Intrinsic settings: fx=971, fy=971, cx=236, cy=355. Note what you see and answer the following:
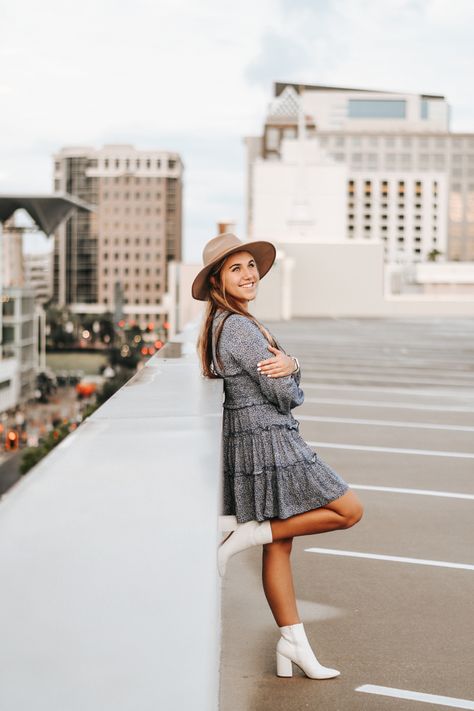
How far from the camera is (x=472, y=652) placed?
4.14 metres

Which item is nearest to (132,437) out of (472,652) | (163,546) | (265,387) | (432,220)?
(265,387)

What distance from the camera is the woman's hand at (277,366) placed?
3.59 m

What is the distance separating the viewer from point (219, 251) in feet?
12.8

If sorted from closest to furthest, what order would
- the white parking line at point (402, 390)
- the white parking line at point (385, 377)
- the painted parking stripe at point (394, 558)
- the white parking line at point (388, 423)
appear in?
the painted parking stripe at point (394, 558) → the white parking line at point (388, 423) → the white parking line at point (402, 390) → the white parking line at point (385, 377)

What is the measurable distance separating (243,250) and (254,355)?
510 mm

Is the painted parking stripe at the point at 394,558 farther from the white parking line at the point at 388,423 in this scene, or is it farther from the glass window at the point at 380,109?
the glass window at the point at 380,109

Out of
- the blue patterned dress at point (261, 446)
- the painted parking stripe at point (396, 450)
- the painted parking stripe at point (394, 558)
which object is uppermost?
the blue patterned dress at point (261, 446)

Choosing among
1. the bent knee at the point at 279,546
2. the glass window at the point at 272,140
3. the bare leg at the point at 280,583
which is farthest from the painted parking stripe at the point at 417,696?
the glass window at the point at 272,140

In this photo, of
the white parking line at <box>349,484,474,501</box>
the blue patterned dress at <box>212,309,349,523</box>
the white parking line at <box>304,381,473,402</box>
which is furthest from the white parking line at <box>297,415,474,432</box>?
the blue patterned dress at <box>212,309,349,523</box>

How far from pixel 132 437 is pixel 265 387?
0.82 meters

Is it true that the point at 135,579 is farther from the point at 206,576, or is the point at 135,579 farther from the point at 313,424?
the point at 313,424

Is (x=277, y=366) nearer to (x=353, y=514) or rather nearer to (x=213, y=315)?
(x=213, y=315)

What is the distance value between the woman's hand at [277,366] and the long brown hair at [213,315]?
199 mm

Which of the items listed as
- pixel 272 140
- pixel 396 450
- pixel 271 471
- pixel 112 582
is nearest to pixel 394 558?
pixel 271 471
